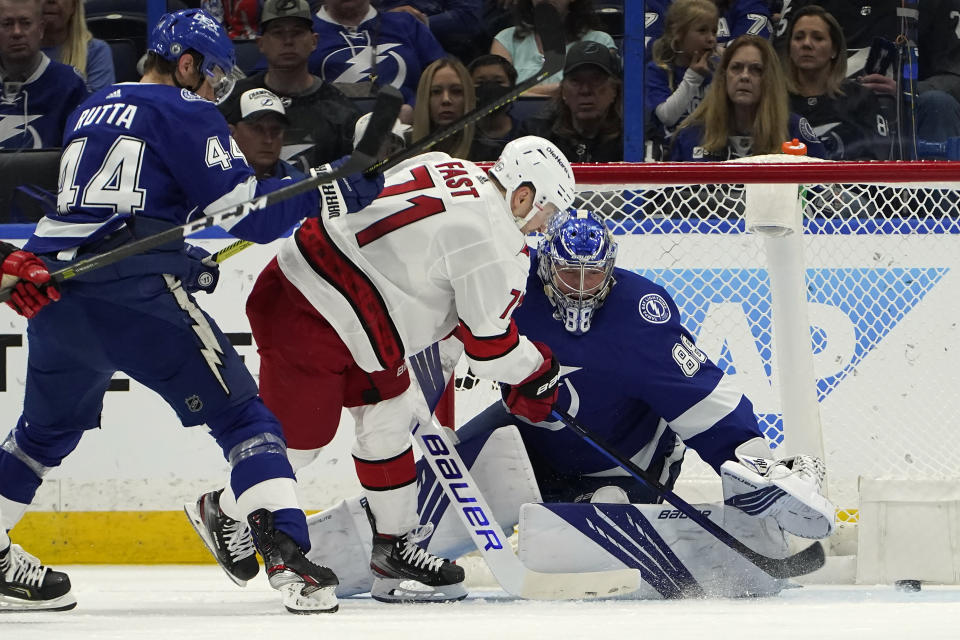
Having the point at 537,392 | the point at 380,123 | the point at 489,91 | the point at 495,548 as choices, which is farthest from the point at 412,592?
the point at 489,91

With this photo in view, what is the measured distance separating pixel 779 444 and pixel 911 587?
68 centimetres

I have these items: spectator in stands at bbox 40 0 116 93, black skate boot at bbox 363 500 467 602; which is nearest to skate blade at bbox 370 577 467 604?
black skate boot at bbox 363 500 467 602

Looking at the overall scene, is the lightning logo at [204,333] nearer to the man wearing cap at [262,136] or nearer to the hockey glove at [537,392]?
the hockey glove at [537,392]

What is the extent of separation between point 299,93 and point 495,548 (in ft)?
7.06

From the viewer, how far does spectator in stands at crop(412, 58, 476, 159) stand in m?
4.41

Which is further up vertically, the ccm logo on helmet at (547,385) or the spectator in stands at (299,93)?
the spectator in stands at (299,93)

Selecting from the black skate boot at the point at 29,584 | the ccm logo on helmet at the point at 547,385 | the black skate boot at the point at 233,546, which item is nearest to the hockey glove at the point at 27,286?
the black skate boot at the point at 29,584

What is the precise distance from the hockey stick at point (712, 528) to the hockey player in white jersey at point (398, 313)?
139 mm

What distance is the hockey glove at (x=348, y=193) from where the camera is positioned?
262 cm

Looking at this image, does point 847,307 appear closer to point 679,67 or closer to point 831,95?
point 831,95

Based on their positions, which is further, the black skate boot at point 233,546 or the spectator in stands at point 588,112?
the spectator in stands at point 588,112

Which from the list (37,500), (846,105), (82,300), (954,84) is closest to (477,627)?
(82,300)

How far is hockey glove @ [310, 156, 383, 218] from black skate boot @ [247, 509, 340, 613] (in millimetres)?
599

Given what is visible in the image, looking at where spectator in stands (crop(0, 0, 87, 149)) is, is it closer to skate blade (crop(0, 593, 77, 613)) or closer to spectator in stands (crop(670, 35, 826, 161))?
spectator in stands (crop(670, 35, 826, 161))
